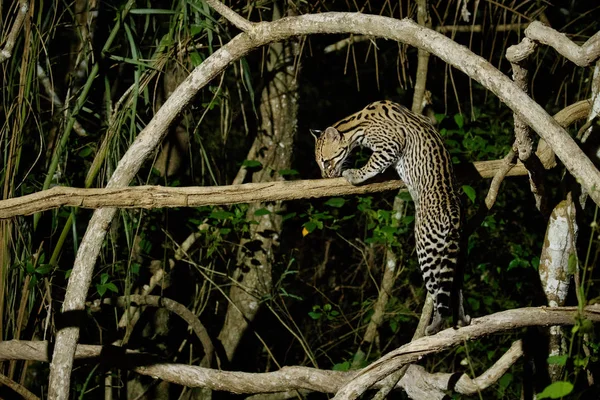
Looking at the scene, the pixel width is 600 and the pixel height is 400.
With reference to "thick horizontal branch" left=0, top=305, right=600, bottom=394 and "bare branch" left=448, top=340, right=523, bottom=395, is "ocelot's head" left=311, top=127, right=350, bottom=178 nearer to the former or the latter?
"thick horizontal branch" left=0, top=305, right=600, bottom=394

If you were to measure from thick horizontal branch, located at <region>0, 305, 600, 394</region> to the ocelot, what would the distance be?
0.34 meters

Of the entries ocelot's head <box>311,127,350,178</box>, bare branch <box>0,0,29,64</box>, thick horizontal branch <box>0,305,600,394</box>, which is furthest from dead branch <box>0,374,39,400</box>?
ocelot's head <box>311,127,350,178</box>

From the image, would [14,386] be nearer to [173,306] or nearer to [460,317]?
[173,306]

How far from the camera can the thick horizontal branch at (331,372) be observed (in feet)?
11.1

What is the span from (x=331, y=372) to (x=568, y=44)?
6.34 feet

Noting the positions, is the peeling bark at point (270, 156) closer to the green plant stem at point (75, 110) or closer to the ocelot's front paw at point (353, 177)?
the ocelot's front paw at point (353, 177)

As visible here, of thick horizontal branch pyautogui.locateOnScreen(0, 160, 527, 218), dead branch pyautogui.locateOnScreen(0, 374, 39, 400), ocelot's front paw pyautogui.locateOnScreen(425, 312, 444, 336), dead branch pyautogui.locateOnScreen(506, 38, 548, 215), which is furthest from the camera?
dead branch pyautogui.locateOnScreen(0, 374, 39, 400)

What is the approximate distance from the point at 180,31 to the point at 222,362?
8.18 ft

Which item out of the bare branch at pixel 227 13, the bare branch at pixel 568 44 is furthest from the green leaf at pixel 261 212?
the bare branch at pixel 568 44

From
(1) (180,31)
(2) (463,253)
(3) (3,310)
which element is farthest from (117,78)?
(2) (463,253)

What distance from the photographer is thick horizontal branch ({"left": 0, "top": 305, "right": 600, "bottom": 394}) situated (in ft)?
11.1

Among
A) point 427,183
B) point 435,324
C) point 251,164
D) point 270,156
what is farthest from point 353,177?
point 270,156

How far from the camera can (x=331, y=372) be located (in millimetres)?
4137

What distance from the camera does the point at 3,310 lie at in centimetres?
426
